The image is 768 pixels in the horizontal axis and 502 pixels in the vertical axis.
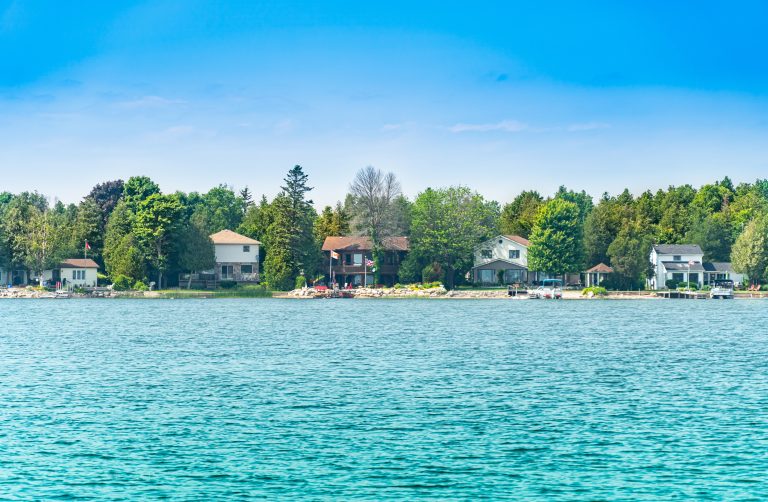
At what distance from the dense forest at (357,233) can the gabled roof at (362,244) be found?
128 centimetres

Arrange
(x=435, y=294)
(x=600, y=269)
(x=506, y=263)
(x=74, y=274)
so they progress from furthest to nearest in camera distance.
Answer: (x=506, y=263), (x=600, y=269), (x=74, y=274), (x=435, y=294)

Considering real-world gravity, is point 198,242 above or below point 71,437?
above

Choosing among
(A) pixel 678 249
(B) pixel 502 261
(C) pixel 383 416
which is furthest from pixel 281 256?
(C) pixel 383 416

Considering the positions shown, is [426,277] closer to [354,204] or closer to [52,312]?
[354,204]

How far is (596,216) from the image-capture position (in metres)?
134

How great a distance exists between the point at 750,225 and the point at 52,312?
303ft

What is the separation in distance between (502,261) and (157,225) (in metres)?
48.1

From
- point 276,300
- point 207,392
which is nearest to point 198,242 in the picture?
point 276,300

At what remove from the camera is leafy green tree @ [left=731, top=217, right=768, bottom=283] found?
126 meters

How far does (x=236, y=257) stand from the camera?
12875 cm

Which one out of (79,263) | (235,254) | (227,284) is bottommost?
(227,284)

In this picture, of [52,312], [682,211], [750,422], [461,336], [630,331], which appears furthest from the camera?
[682,211]

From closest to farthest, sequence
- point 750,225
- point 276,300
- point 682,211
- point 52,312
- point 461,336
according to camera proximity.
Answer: point 461,336 → point 52,312 → point 276,300 → point 750,225 → point 682,211

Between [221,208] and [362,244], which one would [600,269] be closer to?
[362,244]
